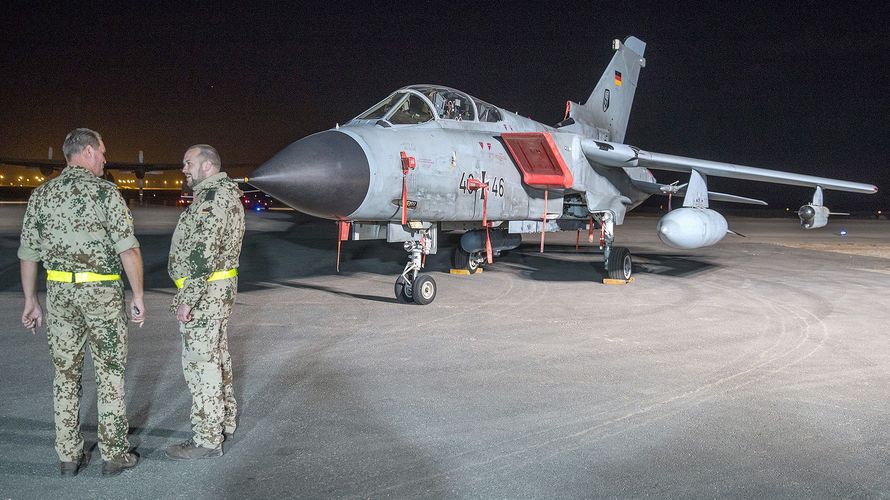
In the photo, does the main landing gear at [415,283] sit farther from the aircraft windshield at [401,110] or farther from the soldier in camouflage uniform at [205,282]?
the soldier in camouflage uniform at [205,282]

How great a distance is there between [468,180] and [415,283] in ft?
5.24

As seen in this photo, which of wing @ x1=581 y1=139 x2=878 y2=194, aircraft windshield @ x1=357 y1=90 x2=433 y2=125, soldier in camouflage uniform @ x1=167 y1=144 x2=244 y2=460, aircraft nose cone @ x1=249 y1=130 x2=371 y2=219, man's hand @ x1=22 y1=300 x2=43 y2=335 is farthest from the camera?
wing @ x1=581 y1=139 x2=878 y2=194

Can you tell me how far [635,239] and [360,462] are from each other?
21.4 metres

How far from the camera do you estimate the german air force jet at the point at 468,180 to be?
774 cm

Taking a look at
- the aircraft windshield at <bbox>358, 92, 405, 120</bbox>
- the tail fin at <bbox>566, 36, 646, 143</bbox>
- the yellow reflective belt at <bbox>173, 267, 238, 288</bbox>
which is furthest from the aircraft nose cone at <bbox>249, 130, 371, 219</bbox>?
the tail fin at <bbox>566, 36, 646, 143</bbox>

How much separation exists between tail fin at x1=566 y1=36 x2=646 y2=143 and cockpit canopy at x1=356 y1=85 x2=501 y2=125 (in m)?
4.26

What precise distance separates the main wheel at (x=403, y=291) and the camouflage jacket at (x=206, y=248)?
5392 millimetres

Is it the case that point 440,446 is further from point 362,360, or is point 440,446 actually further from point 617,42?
point 617,42

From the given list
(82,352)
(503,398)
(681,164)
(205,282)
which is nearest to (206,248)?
(205,282)

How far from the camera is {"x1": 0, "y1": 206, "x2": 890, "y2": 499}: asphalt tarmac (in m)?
3.76

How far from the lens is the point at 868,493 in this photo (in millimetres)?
3635

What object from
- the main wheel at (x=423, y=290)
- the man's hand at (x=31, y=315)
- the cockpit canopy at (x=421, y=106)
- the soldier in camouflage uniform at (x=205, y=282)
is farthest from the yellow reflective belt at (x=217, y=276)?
the main wheel at (x=423, y=290)

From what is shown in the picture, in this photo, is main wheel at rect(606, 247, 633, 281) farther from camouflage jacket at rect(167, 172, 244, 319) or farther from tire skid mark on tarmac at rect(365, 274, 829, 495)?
camouflage jacket at rect(167, 172, 244, 319)

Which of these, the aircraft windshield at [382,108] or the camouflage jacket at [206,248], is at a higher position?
the aircraft windshield at [382,108]
